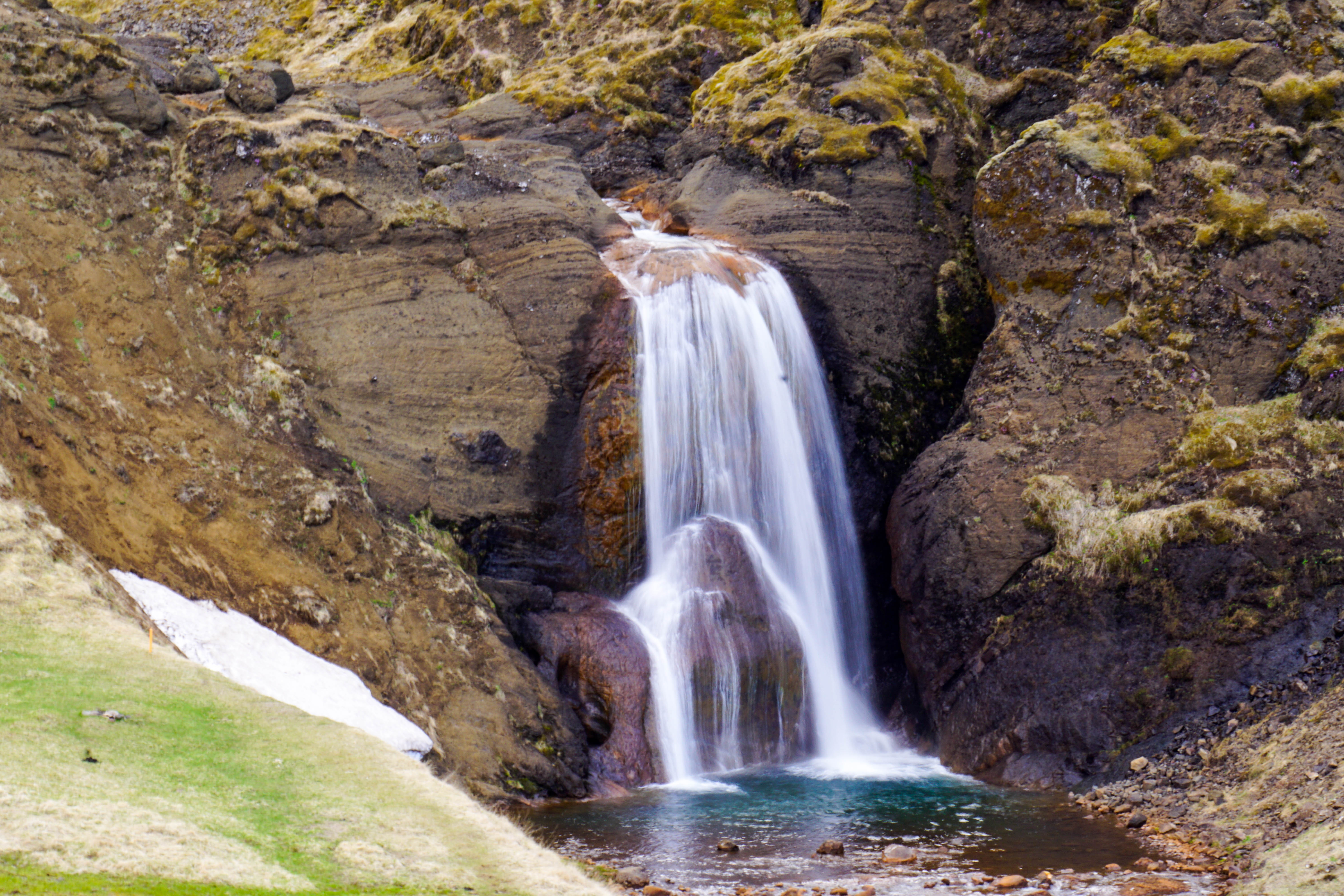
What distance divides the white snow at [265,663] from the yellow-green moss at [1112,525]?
11976mm

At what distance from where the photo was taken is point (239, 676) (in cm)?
1431

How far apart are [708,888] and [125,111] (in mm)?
21084

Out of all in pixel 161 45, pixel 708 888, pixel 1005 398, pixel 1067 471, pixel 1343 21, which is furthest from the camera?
pixel 161 45

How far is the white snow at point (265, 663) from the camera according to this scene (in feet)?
47.3

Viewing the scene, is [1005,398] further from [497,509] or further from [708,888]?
[708,888]

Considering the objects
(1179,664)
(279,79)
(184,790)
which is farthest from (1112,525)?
(279,79)

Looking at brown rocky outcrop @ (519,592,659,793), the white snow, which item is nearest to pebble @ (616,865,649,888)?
the white snow

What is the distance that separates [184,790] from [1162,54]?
2551cm

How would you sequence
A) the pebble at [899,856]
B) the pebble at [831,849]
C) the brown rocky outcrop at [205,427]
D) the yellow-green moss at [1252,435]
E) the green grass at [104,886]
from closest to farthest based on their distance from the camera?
the green grass at [104,886]
the pebble at [899,856]
the pebble at [831,849]
the brown rocky outcrop at [205,427]
the yellow-green moss at [1252,435]

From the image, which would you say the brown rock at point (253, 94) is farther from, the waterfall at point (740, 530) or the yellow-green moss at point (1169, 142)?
the yellow-green moss at point (1169, 142)

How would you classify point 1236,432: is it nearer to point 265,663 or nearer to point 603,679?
point 603,679

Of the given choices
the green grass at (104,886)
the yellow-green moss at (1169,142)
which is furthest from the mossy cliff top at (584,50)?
the green grass at (104,886)

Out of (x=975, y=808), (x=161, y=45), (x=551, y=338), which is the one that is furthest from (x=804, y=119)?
(x=161, y=45)

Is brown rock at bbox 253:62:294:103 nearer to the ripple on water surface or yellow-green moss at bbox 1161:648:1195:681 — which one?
the ripple on water surface
